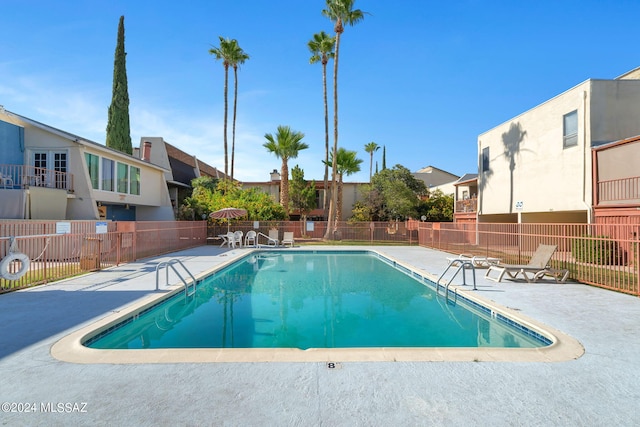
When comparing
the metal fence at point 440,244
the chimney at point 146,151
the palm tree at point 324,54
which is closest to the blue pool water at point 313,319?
Result: the metal fence at point 440,244

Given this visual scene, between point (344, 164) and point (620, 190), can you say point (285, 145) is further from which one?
point (620, 190)

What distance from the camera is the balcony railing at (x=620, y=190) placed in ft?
43.0

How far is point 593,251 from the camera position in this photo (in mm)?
9375

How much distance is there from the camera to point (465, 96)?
20.3 metres

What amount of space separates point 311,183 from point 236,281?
24418 mm

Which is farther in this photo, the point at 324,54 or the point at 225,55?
the point at 225,55

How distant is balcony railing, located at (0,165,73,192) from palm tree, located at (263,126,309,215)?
14790 millimetres

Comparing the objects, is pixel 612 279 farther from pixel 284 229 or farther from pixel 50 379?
pixel 284 229

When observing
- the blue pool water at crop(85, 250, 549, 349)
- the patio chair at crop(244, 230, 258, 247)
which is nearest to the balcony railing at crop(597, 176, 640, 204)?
the blue pool water at crop(85, 250, 549, 349)

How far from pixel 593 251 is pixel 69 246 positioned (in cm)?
1575

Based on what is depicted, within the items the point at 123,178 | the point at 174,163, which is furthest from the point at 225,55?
the point at 123,178

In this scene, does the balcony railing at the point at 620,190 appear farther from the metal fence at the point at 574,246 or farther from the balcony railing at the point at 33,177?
the balcony railing at the point at 33,177

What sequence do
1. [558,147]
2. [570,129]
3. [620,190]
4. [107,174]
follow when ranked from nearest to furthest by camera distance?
1. [620,190]
2. [570,129]
3. [558,147]
4. [107,174]

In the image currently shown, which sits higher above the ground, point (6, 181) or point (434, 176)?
point (434, 176)
